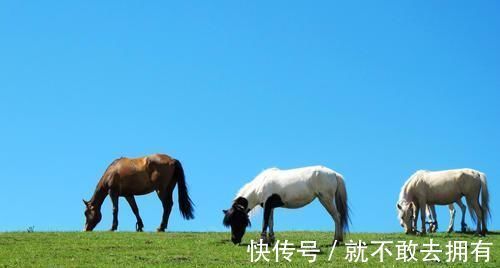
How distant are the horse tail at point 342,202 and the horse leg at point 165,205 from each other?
320 inches

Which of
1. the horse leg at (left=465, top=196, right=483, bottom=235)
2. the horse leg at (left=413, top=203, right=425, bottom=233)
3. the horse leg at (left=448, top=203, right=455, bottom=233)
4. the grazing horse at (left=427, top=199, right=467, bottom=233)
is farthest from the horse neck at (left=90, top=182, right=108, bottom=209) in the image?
the horse leg at (left=465, top=196, right=483, bottom=235)

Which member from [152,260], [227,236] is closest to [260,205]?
[227,236]

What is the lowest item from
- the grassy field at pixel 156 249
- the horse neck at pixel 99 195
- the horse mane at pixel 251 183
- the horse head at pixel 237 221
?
the grassy field at pixel 156 249

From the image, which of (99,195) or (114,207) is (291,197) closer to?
(114,207)

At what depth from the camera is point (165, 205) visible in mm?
28328

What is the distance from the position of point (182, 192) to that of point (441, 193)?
8.56 meters

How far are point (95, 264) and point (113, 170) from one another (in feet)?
40.8

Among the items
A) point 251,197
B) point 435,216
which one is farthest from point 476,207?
point 251,197

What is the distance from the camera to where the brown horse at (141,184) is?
2852 cm

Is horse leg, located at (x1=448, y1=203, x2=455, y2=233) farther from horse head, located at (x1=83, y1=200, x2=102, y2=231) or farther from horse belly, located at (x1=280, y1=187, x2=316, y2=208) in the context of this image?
horse head, located at (x1=83, y1=200, x2=102, y2=231)

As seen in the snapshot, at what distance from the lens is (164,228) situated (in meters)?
27.7

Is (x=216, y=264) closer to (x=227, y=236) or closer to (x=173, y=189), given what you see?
(x=227, y=236)

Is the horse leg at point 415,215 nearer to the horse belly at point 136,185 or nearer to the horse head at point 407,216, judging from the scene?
the horse head at point 407,216

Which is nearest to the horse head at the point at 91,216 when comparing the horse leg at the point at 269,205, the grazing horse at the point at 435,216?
the horse leg at the point at 269,205
